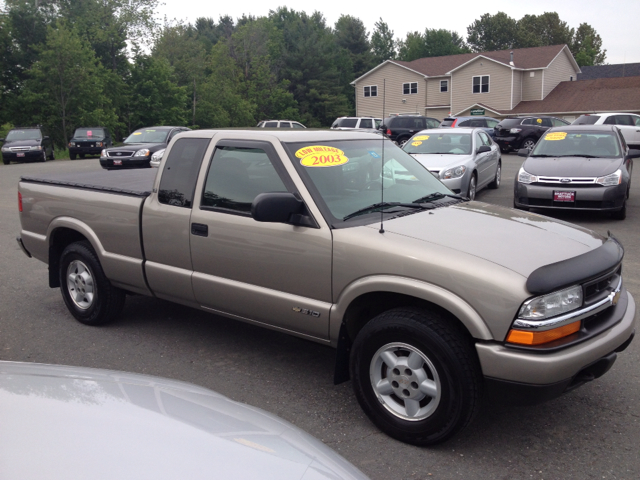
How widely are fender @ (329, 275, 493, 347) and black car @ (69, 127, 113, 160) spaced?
97.6ft

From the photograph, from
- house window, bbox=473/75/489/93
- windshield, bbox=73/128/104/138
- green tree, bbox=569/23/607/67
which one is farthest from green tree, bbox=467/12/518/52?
windshield, bbox=73/128/104/138

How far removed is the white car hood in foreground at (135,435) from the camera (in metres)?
1.77

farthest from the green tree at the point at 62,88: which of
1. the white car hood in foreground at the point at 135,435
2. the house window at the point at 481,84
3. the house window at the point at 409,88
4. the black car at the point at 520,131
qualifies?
the white car hood in foreground at the point at 135,435

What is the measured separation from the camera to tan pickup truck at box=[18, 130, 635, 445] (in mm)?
3094

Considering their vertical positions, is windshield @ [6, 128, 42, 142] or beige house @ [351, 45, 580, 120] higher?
beige house @ [351, 45, 580, 120]

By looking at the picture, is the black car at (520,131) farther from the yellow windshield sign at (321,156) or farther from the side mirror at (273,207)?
the side mirror at (273,207)

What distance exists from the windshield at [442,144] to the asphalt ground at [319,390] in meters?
6.17

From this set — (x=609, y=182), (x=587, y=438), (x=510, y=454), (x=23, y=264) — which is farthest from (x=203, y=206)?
(x=609, y=182)

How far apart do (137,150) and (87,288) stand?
14946mm

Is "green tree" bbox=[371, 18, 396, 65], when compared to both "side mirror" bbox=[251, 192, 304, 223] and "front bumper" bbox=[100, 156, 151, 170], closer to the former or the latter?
"front bumper" bbox=[100, 156, 151, 170]

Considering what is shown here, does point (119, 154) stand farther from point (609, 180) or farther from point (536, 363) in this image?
point (536, 363)

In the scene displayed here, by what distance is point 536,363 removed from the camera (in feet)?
9.78

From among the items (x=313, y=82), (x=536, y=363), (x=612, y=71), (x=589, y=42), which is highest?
(x=589, y=42)

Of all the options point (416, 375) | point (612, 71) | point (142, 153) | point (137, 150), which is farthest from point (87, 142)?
point (612, 71)
